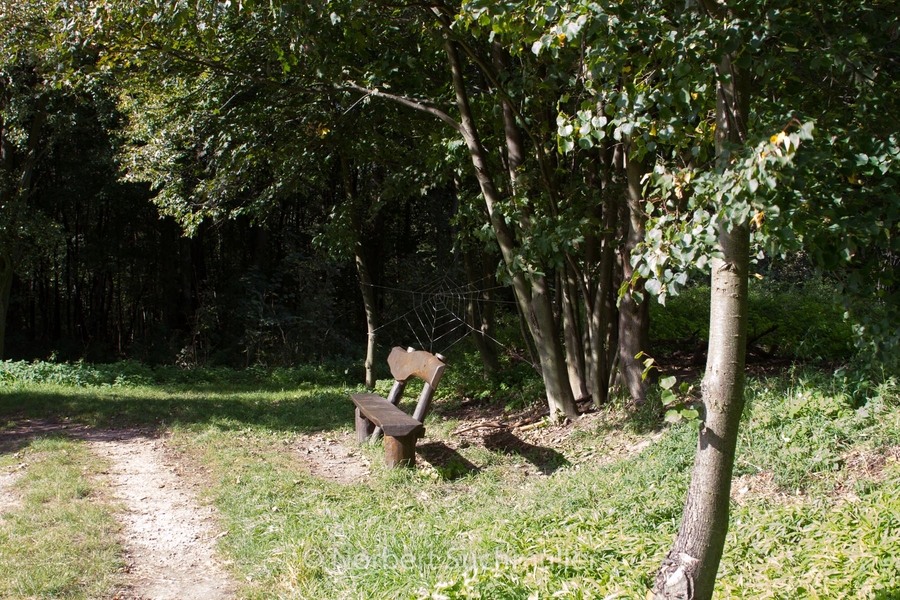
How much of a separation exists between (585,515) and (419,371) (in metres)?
2.82

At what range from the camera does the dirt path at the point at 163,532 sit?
4.04 metres

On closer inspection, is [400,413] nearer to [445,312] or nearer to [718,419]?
[718,419]

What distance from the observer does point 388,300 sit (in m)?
18.3

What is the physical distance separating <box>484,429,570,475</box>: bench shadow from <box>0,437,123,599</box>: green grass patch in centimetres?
326

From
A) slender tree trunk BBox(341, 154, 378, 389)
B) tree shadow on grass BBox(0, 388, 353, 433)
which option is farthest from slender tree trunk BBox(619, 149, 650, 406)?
slender tree trunk BBox(341, 154, 378, 389)

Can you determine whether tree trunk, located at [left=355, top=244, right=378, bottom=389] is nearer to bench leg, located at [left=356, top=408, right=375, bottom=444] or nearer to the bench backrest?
the bench backrest

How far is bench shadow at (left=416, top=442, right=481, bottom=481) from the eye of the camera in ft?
19.3

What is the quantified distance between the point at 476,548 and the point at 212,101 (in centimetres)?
729

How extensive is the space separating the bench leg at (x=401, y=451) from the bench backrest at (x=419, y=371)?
20.9 inches

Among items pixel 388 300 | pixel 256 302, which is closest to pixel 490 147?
pixel 256 302

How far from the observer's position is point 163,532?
189 inches

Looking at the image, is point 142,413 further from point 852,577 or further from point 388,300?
point 388,300

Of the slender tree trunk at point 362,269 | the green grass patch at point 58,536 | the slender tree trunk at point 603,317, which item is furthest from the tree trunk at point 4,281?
the slender tree trunk at point 603,317

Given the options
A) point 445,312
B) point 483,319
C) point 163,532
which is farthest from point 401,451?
point 445,312
